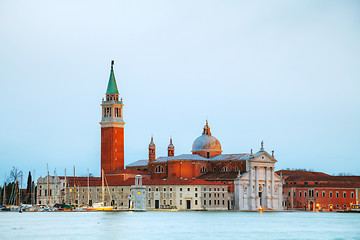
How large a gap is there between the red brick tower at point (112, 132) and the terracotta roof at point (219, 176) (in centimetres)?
955

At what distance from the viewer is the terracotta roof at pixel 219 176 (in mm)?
83938

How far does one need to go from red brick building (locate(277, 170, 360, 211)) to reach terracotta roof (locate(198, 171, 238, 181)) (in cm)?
836

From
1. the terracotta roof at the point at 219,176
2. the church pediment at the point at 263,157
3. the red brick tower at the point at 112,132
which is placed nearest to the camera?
the terracotta roof at the point at 219,176

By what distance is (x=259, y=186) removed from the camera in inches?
3364

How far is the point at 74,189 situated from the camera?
87.4 metres

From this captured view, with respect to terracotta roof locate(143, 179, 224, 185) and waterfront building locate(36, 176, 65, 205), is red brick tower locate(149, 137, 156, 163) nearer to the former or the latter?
terracotta roof locate(143, 179, 224, 185)

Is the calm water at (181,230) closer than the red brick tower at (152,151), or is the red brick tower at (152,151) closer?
the calm water at (181,230)

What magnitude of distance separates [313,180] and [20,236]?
171 ft

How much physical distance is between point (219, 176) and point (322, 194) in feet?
36.6

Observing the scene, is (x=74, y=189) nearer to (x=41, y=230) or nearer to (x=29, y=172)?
(x=29, y=172)

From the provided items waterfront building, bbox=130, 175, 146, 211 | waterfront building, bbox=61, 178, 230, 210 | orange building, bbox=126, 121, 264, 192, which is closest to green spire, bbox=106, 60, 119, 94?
orange building, bbox=126, 121, 264, 192

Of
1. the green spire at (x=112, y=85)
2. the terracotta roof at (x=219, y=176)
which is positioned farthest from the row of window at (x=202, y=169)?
the green spire at (x=112, y=85)

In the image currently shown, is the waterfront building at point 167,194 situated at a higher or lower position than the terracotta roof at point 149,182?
lower

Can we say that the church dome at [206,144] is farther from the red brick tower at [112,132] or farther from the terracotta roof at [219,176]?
the red brick tower at [112,132]
